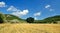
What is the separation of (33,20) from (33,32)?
39.9m

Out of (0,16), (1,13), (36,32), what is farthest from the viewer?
(1,13)

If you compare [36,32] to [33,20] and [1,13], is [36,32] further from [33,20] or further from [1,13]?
[1,13]

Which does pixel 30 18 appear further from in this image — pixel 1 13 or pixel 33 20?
pixel 1 13

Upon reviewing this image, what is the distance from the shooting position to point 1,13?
200 feet

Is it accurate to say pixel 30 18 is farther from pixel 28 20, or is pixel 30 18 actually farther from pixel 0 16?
pixel 0 16

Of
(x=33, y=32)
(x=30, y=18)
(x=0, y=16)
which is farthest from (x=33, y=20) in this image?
(x=33, y=32)

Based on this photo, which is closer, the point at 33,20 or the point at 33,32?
the point at 33,32

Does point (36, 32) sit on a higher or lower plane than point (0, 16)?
lower

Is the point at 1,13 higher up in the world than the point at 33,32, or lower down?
higher up

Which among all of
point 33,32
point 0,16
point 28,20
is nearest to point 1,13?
point 0,16

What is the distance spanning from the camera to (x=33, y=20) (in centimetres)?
5709

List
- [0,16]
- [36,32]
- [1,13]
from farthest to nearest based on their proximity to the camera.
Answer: [1,13], [0,16], [36,32]

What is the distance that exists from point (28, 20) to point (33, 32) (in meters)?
41.3

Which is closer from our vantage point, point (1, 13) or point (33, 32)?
point (33, 32)
